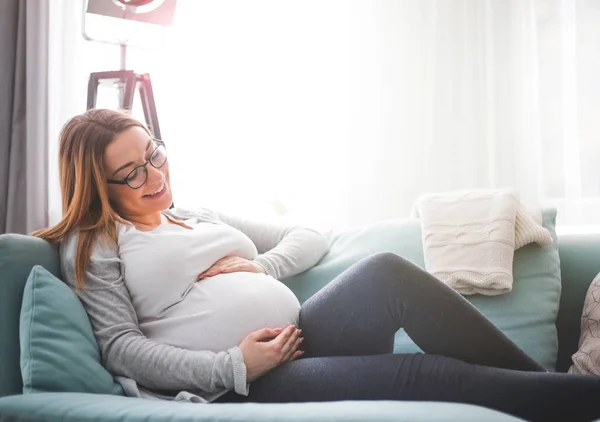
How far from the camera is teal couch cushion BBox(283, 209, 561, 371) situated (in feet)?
5.49

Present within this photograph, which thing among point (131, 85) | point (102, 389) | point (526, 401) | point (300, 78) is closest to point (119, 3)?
point (131, 85)

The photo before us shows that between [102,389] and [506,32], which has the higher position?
[506,32]

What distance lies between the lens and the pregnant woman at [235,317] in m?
1.21

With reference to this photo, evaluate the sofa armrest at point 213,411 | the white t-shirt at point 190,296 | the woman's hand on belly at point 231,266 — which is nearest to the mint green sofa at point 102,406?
the sofa armrest at point 213,411

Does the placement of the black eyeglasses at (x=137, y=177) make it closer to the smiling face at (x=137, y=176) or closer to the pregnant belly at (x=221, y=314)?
the smiling face at (x=137, y=176)

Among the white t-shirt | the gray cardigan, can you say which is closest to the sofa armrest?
the gray cardigan

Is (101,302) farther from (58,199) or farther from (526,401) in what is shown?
(58,199)

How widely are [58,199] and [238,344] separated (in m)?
1.80

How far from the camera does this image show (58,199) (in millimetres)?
2908

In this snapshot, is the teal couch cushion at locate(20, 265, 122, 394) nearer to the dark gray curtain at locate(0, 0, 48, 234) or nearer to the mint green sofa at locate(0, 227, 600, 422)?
the mint green sofa at locate(0, 227, 600, 422)

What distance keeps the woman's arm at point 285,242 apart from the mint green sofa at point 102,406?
533mm

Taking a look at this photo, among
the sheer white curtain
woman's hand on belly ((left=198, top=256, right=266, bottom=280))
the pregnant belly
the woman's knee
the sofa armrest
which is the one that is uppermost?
the sheer white curtain

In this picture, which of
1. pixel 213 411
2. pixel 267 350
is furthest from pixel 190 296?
pixel 213 411

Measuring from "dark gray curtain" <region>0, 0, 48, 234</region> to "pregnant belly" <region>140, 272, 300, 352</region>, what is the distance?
5.25 ft
